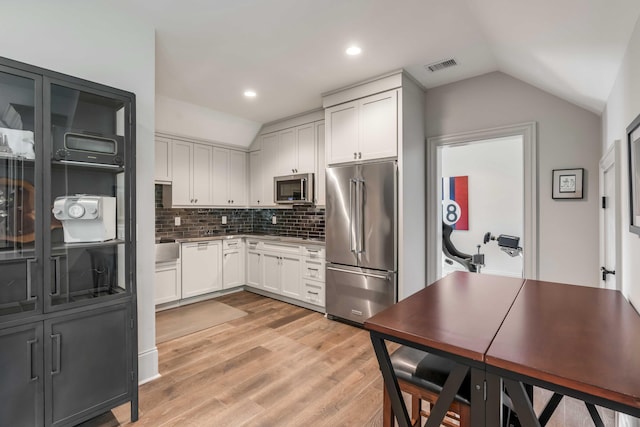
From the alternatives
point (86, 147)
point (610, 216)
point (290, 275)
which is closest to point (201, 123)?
point (290, 275)

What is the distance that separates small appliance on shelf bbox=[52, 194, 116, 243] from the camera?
1.79 m

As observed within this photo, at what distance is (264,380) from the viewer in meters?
2.41

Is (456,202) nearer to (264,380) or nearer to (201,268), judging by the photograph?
(201,268)

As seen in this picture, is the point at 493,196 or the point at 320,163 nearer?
the point at 320,163

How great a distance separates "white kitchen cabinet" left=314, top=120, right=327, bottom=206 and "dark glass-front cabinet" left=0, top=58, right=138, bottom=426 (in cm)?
256

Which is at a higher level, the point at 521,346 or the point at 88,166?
the point at 88,166

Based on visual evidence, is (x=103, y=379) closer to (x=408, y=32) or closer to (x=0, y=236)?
(x=0, y=236)

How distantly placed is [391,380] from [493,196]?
490 centimetres

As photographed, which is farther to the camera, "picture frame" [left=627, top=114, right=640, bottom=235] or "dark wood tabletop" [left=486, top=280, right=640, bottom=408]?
"picture frame" [left=627, top=114, right=640, bottom=235]

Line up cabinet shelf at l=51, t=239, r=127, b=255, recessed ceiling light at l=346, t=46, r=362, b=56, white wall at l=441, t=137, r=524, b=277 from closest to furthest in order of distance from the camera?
cabinet shelf at l=51, t=239, r=127, b=255
recessed ceiling light at l=346, t=46, r=362, b=56
white wall at l=441, t=137, r=524, b=277

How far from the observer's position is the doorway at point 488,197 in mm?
2988

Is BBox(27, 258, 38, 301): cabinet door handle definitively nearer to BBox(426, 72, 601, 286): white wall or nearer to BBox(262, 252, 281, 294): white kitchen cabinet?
BBox(262, 252, 281, 294): white kitchen cabinet

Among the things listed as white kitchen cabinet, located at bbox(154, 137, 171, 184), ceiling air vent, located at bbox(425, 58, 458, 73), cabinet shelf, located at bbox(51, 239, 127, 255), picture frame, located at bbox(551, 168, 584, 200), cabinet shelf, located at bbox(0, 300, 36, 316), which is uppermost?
ceiling air vent, located at bbox(425, 58, 458, 73)

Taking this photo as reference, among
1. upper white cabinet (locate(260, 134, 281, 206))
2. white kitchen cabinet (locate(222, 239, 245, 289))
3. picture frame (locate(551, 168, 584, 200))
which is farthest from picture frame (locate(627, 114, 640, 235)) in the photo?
white kitchen cabinet (locate(222, 239, 245, 289))
